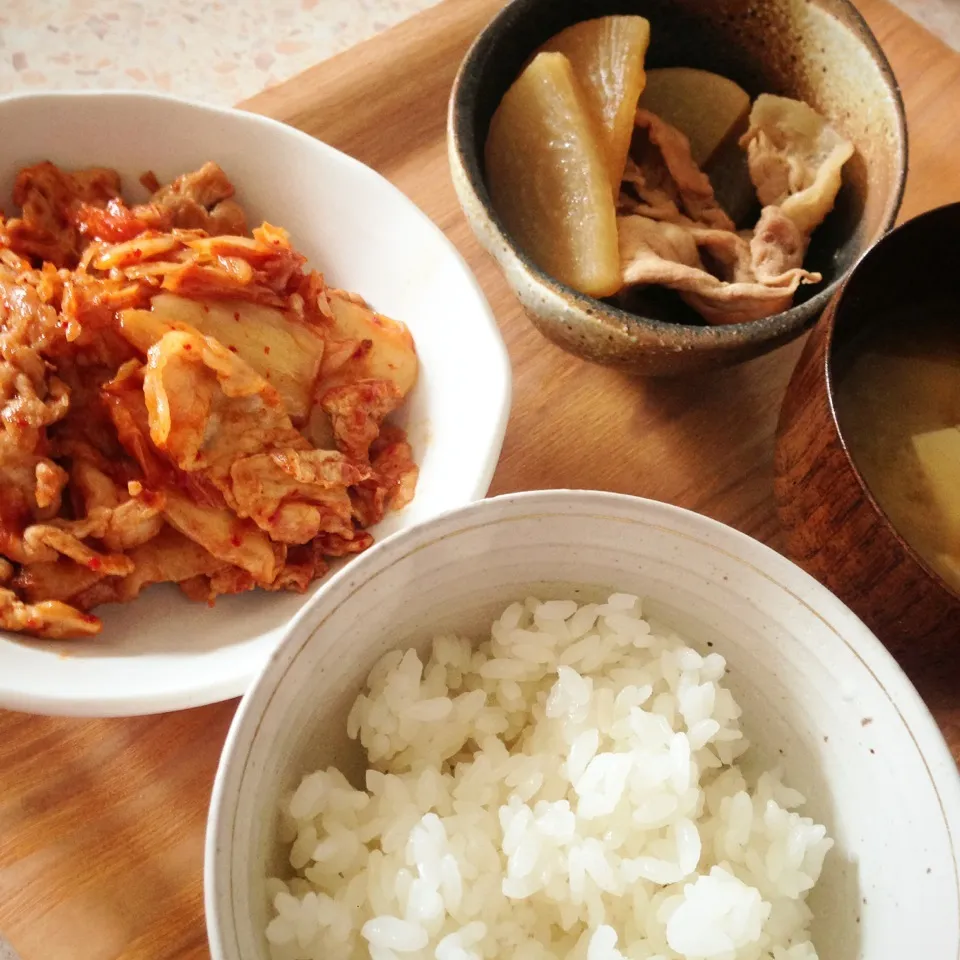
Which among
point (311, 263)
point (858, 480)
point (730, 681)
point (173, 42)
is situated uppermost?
point (173, 42)

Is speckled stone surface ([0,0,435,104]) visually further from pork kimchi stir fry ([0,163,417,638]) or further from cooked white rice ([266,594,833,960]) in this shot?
cooked white rice ([266,594,833,960])

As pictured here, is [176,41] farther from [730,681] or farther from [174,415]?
[730,681]

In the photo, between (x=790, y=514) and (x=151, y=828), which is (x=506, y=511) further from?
(x=151, y=828)

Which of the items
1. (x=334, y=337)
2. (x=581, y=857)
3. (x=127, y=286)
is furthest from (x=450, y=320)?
(x=581, y=857)

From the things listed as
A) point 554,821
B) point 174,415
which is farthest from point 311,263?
point 554,821

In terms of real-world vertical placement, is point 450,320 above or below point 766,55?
below

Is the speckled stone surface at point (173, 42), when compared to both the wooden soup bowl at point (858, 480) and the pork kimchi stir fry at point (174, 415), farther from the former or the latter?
the wooden soup bowl at point (858, 480)
